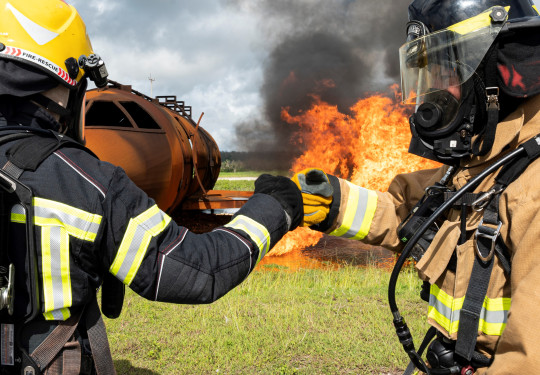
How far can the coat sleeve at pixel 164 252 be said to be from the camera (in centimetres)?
150

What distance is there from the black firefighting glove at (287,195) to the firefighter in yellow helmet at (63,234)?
184mm

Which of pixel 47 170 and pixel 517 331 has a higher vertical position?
pixel 47 170

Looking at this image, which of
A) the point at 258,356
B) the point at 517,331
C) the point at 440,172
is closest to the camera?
the point at 517,331

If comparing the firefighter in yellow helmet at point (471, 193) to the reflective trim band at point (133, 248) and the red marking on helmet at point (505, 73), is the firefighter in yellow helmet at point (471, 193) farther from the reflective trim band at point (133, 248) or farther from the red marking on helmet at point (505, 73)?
the reflective trim band at point (133, 248)

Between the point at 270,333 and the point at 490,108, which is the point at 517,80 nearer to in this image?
the point at 490,108

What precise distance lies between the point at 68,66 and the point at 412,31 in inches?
64.0

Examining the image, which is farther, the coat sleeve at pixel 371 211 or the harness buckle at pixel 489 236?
the coat sleeve at pixel 371 211

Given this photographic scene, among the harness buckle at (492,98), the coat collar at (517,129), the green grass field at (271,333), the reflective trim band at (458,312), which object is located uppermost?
the harness buckle at (492,98)

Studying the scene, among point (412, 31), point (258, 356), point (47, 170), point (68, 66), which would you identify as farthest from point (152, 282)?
point (258, 356)

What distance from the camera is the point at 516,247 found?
129cm

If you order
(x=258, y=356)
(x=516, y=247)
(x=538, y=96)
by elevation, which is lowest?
(x=258, y=356)

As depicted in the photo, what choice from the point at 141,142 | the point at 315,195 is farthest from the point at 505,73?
the point at 141,142

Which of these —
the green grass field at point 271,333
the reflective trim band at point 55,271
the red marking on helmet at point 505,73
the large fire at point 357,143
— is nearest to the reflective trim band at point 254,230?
the reflective trim band at point 55,271

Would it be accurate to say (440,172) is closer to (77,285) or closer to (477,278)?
(477,278)
